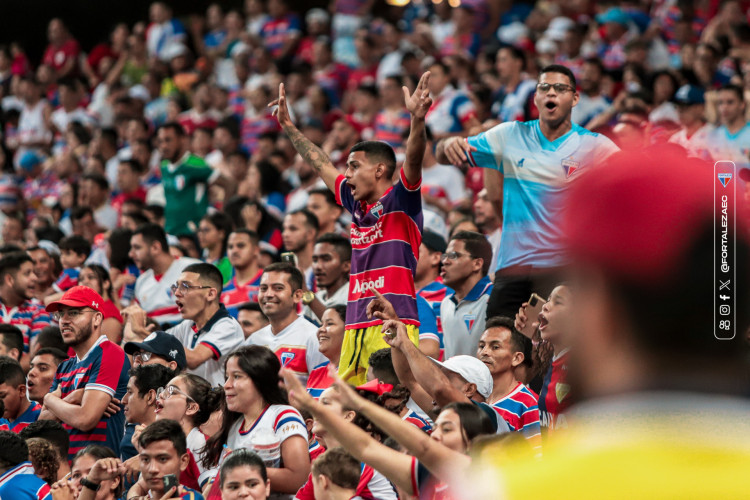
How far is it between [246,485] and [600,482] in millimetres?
4069

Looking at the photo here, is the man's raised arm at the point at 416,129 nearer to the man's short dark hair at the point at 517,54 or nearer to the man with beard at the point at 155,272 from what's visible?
the man with beard at the point at 155,272

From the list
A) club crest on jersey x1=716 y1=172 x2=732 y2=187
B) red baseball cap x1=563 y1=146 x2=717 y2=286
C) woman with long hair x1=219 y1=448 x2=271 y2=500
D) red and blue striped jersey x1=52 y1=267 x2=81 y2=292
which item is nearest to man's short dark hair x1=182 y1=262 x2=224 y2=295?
red and blue striped jersey x1=52 y1=267 x2=81 y2=292

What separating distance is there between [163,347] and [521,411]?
2749 mm

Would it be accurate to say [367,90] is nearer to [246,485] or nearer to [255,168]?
[255,168]

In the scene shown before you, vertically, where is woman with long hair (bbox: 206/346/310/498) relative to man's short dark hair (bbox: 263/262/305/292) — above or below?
below

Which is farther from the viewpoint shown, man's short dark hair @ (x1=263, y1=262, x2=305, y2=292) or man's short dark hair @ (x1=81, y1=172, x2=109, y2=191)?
man's short dark hair @ (x1=81, y1=172, x2=109, y2=191)

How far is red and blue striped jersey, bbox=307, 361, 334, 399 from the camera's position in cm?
686

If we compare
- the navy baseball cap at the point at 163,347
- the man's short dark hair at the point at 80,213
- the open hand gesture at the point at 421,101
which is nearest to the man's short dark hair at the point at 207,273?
the navy baseball cap at the point at 163,347

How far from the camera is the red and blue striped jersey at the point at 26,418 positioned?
7.69m

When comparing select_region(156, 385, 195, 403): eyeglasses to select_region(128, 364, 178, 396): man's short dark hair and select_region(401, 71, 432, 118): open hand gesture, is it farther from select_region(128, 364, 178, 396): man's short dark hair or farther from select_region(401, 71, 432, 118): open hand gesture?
select_region(401, 71, 432, 118): open hand gesture

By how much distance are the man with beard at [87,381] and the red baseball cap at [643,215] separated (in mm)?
6390

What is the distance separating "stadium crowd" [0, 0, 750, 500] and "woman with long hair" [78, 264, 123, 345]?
0.03m

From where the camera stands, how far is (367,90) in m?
15.4

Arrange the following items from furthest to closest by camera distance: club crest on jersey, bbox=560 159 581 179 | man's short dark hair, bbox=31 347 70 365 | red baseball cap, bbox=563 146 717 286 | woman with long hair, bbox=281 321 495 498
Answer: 1. man's short dark hair, bbox=31 347 70 365
2. club crest on jersey, bbox=560 159 581 179
3. woman with long hair, bbox=281 321 495 498
4. red baseball cap, bbox=563 146 717 286
